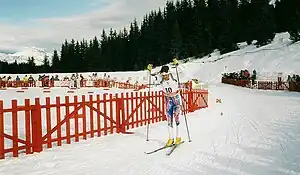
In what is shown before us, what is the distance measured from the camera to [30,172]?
277 inches

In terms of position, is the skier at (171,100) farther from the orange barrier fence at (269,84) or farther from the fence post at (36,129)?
the orange barrier fence at (269,84)

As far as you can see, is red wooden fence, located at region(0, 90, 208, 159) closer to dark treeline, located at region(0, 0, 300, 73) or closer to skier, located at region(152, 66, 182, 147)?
skier, located at region(152, 66, 182, 147)

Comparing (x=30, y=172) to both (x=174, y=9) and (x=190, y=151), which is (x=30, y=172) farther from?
(x=174, y=9)

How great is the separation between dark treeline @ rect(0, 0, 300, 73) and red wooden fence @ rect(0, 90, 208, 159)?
174ft

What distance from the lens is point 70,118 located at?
10.1 metres

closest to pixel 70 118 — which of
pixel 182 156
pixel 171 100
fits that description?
pixel 171 100

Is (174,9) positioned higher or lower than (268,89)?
higher

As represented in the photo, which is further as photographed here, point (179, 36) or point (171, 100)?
point (179, 36)

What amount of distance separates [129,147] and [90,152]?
1054 mm

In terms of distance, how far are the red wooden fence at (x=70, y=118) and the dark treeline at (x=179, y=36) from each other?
5292 cm

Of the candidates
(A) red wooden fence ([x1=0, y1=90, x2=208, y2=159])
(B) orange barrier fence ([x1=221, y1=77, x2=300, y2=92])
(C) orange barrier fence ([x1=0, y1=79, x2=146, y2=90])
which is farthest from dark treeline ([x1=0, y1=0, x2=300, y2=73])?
(A) red wooden fence ([x1=0, y1=90, x2=208, y2=159])

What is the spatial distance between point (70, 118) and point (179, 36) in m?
91.6

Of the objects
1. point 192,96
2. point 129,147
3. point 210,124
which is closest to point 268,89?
point 192,96

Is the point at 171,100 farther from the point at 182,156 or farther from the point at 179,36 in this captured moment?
the point at 179,36
